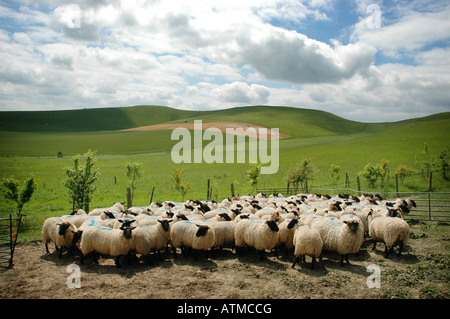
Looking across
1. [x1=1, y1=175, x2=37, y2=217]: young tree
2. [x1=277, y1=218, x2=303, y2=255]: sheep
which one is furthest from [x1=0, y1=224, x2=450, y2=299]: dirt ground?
[x1=1, y1=175, x2=37, y2=217]: young tree

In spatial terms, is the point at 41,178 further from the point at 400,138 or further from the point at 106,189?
the point at 400,138

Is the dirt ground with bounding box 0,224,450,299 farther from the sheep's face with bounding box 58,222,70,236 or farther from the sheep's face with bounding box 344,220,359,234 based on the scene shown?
the sheep's face with bounding box 344,220,359,234

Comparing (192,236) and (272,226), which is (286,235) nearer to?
(272,226)

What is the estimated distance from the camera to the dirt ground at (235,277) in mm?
7844

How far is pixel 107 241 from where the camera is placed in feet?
33.5

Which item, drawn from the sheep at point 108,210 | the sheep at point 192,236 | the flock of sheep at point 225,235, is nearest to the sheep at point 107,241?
the flock of sheep at point 225,235

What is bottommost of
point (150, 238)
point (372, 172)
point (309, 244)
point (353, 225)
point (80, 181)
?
point (150, 238)

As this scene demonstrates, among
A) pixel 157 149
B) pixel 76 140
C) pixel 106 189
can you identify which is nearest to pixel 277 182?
pixel 106 189

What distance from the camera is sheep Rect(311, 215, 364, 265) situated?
33.3ft

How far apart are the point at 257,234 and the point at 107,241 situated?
5.50 meters

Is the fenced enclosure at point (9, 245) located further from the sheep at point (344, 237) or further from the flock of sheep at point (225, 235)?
the sheep at point (344, 237)

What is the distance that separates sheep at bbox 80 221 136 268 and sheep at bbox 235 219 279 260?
13.8 feet

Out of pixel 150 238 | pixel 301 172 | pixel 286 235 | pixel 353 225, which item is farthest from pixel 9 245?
pixel 301 172
